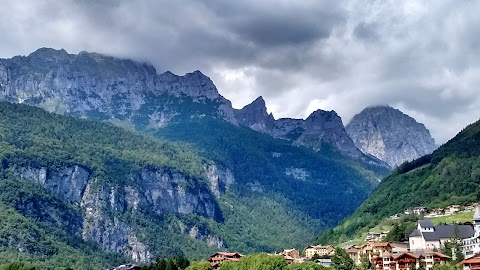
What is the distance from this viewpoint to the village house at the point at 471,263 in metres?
143

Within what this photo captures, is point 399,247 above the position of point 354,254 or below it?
above

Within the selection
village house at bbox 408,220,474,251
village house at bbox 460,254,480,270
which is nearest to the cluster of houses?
village house at bbox 408,220,474,251

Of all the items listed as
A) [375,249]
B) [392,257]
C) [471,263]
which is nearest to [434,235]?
[375,249]

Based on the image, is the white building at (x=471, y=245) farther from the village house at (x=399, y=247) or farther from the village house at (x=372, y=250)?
the village house at (x=372, y=250)

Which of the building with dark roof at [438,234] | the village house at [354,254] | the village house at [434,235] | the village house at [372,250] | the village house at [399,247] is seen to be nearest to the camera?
the building with dark roof at [438,234]

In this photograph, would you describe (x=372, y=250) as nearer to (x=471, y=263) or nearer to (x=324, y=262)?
(x=324, y=262)

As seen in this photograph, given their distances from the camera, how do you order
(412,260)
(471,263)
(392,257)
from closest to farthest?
(471,263) → (412,260) → (392,257)

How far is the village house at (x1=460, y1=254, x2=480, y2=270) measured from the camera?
142625 millimetres

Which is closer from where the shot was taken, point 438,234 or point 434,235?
point 434,235

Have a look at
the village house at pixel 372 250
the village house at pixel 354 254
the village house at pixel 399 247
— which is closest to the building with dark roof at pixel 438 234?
the village house at pixel 399 247

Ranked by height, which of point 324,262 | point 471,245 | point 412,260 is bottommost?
point 412,260

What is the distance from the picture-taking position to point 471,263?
14375cm

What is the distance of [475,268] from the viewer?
469 ft

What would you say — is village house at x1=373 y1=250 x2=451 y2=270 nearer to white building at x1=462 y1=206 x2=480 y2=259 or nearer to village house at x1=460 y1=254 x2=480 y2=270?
white building at x1=462 y1=206 x2=480 y2=259
